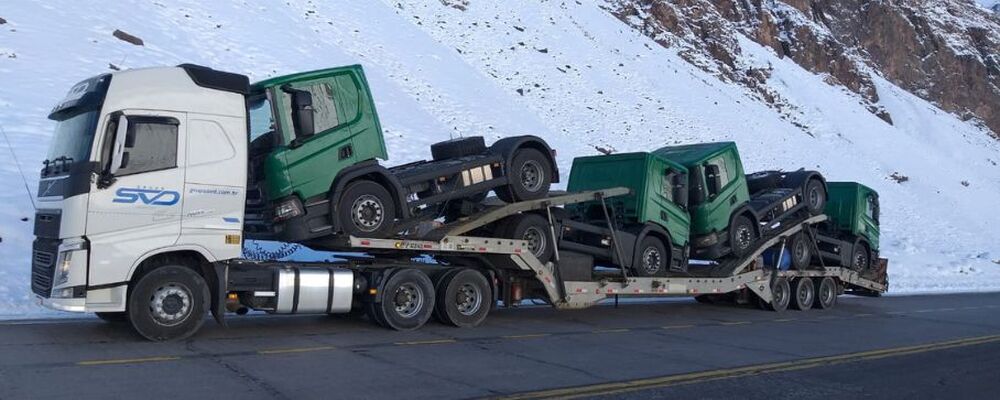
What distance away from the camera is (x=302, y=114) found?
10.0 m

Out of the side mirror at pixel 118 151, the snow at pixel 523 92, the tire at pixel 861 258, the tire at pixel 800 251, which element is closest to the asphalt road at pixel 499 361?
the side mirror at pixel 118 151

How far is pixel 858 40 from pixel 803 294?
5696cm

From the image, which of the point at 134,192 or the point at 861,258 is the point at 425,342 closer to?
the point at 134,192

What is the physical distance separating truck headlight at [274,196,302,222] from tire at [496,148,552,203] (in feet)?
10.4

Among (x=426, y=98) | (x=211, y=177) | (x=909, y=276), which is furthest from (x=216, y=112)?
(x=909, y=276)

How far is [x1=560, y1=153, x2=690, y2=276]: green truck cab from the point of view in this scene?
13.9 metres

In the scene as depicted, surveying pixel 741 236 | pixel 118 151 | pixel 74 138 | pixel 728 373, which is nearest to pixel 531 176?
pixel 728 373

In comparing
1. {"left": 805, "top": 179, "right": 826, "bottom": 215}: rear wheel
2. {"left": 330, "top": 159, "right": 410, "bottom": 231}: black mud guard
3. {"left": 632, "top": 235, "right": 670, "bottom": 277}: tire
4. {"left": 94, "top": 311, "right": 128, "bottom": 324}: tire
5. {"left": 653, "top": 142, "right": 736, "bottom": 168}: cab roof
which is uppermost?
{"left": 653, "top": 142, "right": 736, "bottom": 168}: cab roof

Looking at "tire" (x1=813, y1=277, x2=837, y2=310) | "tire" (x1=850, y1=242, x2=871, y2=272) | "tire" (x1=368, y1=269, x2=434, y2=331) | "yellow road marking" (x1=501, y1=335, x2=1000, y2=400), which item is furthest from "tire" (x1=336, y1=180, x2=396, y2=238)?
"tire" (x1=850, y1=242, x2=871, y2=272)

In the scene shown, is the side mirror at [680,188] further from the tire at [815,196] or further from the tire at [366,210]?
the tire at [366,210]

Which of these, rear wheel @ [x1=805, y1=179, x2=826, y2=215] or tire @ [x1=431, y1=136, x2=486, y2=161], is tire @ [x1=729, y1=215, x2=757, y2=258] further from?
tire @ [x1=431, y1=136, x2=486, y2=161]

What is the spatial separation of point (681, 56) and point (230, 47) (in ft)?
98.6

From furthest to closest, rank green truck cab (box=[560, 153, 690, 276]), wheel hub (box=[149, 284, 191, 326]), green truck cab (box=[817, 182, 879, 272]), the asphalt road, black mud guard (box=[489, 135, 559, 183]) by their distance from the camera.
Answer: green truck cab (box=[817, 182, 879, 272]) → green truck cab (box=[560, 153, 690, 276]) → black mud guard (box=[489, 135, 559, 183]) → wheel hub (box=[149, 284, 191, 326]) → the asphalt road

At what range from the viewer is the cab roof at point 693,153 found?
1569 cm
